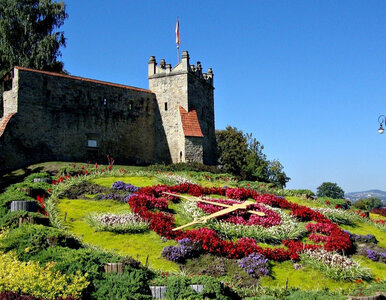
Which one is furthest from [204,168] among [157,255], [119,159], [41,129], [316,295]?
[316,295]

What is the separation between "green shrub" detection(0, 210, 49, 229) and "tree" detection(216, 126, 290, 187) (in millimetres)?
25117

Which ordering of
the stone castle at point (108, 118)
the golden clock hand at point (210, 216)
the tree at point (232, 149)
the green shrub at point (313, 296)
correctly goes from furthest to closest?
1. the tree at point (232, 149)
2. the stone castle at point (108, 118)
3. the golden clock hand at point (210, 216)
4. the green shrub at point (313, 296)

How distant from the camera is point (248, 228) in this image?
1576cm

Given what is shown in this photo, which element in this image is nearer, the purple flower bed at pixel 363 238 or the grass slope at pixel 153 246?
the grass slope at pixel 153 246

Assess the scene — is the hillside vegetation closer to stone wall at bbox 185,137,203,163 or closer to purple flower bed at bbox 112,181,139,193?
purple flower bed at bbox 112,181,139,193

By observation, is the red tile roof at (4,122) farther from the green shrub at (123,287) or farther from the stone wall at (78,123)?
the green shrub at (123,287)

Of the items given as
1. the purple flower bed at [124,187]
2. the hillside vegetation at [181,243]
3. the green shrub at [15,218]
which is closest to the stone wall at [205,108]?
the hillside vegetation at [181,243]

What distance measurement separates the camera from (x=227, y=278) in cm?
1246

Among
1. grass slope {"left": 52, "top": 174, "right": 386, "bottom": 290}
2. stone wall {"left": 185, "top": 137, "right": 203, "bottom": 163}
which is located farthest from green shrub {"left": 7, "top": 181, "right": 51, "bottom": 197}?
stone wall {"left": 185, "top": 137, "right": 203, "bottom": 163}

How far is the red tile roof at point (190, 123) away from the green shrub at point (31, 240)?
63.8ft

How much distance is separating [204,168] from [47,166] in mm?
7848

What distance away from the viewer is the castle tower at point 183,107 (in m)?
31.0

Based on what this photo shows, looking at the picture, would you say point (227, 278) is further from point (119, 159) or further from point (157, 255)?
point (119, 159)

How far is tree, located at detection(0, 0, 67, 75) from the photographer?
3631 centimetres
